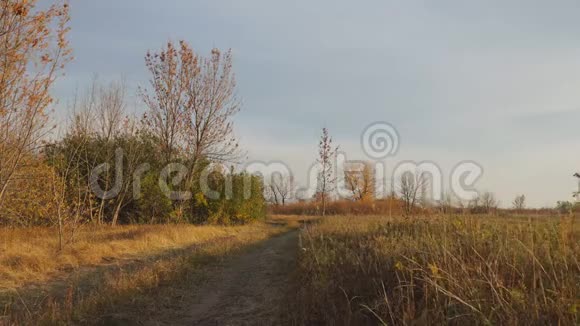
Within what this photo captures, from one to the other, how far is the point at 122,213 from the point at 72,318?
19633 mm

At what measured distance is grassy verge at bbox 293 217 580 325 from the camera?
3.29 metres

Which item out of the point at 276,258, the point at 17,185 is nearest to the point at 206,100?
the point at 17,185

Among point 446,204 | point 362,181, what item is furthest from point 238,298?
point 362,181

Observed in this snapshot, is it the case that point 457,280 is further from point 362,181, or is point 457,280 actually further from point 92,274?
point 362,181

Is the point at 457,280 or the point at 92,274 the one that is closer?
the point at 457,280

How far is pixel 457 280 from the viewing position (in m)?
3.94

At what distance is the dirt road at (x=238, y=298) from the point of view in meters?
5.91

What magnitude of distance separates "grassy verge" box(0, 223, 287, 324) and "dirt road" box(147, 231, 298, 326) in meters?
0.39

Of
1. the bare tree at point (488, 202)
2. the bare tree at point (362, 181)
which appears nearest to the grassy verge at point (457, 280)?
the bare tree at point (488, 202)

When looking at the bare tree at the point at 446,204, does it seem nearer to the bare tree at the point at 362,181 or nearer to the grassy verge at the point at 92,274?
the grassy verge at the point at 92,274

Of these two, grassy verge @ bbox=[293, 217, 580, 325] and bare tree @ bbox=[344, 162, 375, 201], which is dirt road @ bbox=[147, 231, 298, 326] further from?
bare tree @ bbox=[344, 162, 375, 201]

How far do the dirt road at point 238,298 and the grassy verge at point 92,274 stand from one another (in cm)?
39

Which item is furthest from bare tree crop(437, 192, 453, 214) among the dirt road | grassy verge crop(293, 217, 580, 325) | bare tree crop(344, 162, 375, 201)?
bare tree crop(344, 162, 375, 201)

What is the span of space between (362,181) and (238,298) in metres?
49.8
